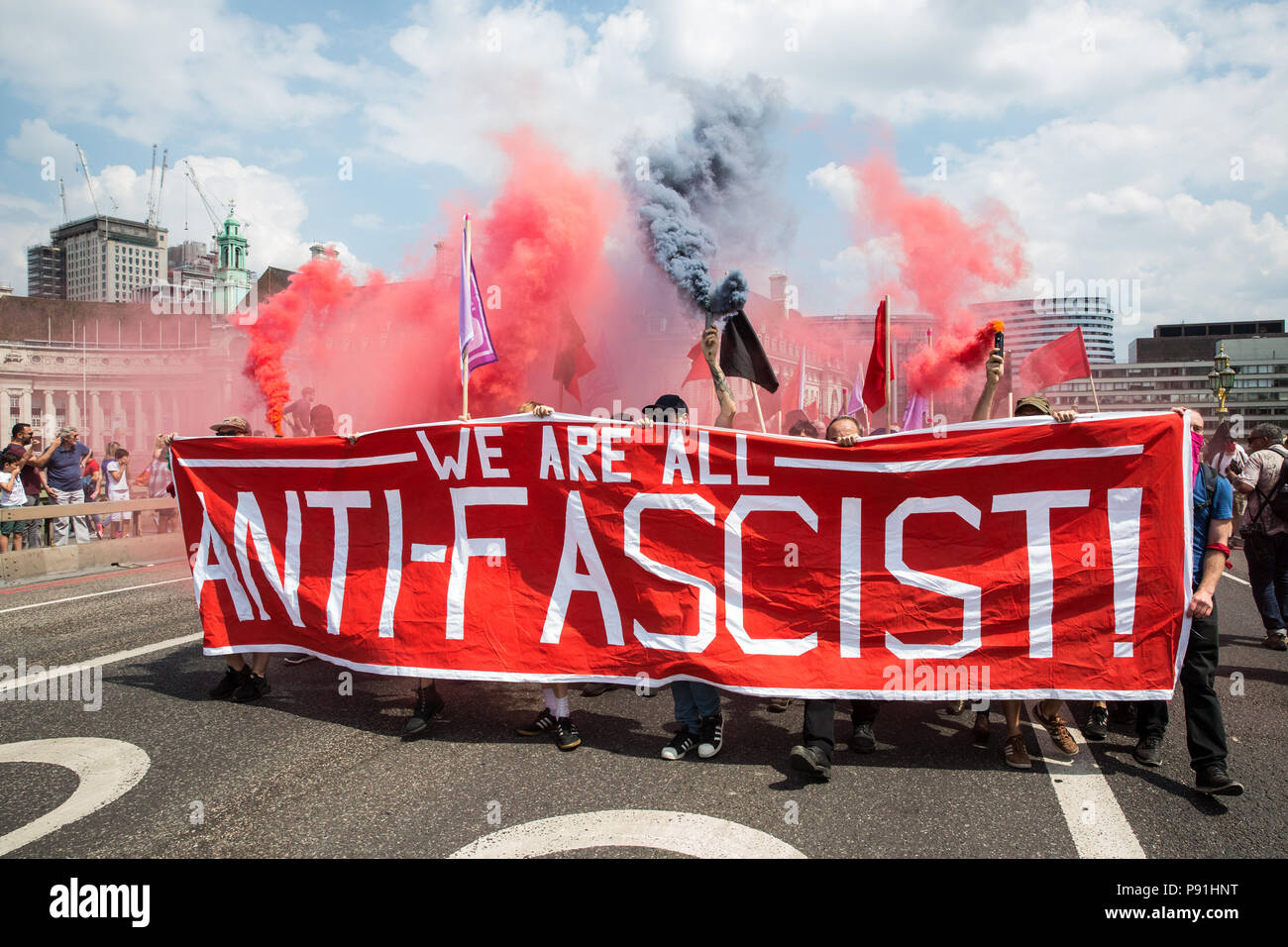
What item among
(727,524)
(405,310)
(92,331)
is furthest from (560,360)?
(92,331)

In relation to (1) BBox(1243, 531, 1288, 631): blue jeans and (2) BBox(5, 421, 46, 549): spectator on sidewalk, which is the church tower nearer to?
(2) BBox(5, 421, 46, 549): spectator on sidewalk

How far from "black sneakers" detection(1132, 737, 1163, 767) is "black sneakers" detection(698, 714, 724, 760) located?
86.6 inches

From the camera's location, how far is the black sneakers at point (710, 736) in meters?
4.32

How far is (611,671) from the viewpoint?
178 inches

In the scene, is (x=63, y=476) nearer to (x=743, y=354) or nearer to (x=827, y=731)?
(x=743, y=354)

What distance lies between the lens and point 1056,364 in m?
9.77

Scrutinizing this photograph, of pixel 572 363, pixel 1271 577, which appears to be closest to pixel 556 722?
pixel 1271 577

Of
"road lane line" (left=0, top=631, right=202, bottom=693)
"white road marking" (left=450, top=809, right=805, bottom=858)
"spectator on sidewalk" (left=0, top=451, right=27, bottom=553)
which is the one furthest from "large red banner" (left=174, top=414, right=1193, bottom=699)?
"spectator on sidewalk" (left=0, top=451, right=27, bottom=553)

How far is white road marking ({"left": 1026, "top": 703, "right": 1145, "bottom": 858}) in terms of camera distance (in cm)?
330

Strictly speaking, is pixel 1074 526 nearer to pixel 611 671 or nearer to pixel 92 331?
pixel 611 671

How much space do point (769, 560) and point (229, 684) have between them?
3.69m

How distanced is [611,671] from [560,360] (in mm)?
13976

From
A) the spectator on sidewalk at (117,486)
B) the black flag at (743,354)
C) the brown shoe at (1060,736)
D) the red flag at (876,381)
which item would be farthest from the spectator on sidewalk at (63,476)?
the brown shoe at (1060,736)

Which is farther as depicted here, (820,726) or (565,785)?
(820,726)
